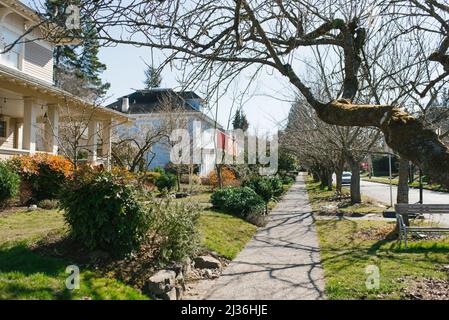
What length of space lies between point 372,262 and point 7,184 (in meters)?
9.84

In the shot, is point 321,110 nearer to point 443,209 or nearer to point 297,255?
point 297,255

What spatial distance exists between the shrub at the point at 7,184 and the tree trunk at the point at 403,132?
32.9ft

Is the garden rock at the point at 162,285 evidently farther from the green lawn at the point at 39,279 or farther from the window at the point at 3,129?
the window at the point at 3,129

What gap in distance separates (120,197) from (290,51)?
11.4 ft

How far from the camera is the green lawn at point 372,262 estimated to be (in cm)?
611

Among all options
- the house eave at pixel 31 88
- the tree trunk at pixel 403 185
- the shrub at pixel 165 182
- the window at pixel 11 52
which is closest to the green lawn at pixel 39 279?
the house eave at pixel 31 88

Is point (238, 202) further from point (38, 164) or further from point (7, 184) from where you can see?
point (7, 184)

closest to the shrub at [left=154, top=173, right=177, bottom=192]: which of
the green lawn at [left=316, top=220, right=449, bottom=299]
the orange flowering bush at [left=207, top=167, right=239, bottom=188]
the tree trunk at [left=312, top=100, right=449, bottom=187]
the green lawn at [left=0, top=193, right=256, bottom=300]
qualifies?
the orange flowering bush at [left=207, top=167, right=239, bottom=188]

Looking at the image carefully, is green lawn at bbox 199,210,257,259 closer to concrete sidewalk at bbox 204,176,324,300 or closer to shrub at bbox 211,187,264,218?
concrete sidewalk at bbox 204,176,324,300

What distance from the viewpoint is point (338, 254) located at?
9.07 m

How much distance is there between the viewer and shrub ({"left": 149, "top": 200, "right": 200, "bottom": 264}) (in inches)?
273

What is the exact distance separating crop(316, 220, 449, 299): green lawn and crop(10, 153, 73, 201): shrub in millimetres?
8686

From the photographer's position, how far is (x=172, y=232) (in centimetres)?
724

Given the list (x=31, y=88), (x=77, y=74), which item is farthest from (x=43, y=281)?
(x=77, y=74)
